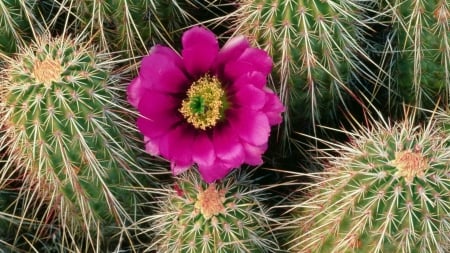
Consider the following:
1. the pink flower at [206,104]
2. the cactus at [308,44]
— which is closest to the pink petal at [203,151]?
the pink flower at [206,104]

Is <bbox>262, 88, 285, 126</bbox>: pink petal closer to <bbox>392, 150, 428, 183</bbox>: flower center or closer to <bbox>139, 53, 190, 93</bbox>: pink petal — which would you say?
<bbox>139, 53, 190, 93</bbox>: pink petal

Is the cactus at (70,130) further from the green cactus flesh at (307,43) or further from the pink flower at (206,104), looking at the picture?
the green cactus flesh at (307,43)

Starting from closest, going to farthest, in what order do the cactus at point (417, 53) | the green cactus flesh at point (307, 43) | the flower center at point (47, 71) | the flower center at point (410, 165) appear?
the flower center at point (410, 165), the flower center at point (47, 71), the green cactus flesh at point (307, 43), the cactus at point (417, 53)

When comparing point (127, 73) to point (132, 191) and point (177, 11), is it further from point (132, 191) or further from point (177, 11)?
point (132, 191)

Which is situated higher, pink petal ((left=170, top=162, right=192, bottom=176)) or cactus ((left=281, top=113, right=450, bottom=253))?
cactus ((left=281, top=113, right=450, bottom=253))

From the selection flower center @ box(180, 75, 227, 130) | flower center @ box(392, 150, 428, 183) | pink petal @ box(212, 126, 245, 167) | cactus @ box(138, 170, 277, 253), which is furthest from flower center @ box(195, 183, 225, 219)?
flower center @ box(392, 150, 428, 183)

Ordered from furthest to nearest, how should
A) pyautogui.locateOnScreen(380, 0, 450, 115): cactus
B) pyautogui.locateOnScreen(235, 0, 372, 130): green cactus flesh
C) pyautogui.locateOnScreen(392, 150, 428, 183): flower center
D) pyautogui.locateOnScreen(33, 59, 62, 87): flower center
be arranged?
pyautogui.locateOnScreen(380, 0, 450, 115): cactus, pyautogui.locateOnScreen(235, 0, 372, 130): green cactus flesh, pyautogui.locateOnScreen(33, 59, 62, 87): flower center, pyautogui.locateOnScreen(392, 150, 428, 183): flower center
